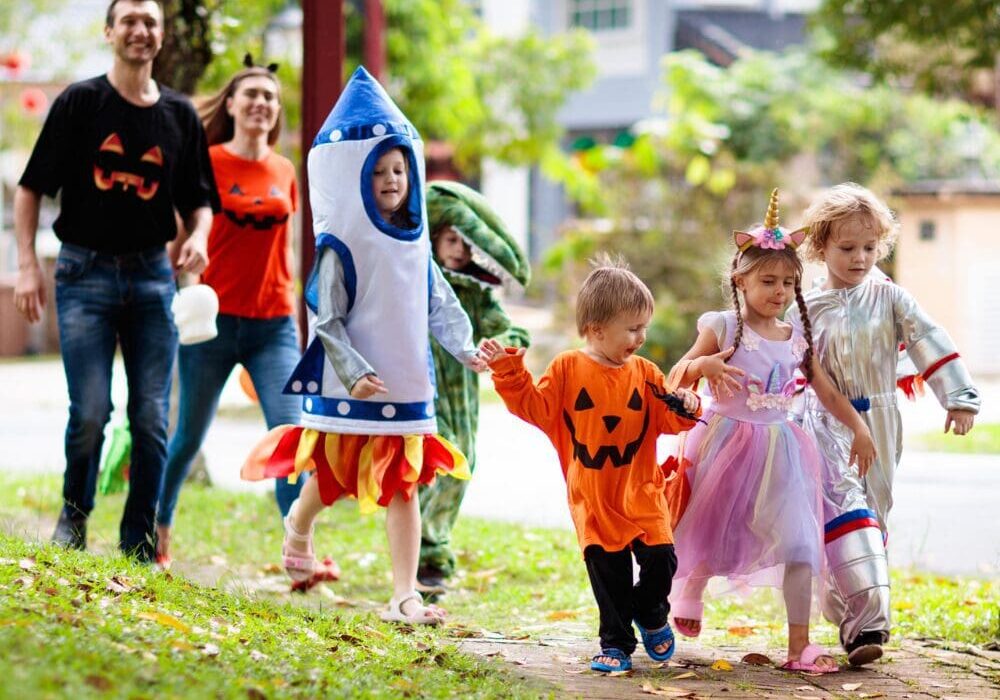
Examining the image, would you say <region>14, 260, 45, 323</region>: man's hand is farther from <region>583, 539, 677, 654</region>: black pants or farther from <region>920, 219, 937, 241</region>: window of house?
<region>920, 219, 937, 241</region>: window of house

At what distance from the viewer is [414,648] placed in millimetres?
4594

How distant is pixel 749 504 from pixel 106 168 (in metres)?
2.70

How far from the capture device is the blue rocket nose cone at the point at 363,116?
5.31 metres

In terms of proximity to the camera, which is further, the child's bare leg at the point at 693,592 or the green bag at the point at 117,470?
the green bag at the point at 117,470

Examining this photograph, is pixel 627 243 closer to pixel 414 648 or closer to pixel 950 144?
pixel 950 144

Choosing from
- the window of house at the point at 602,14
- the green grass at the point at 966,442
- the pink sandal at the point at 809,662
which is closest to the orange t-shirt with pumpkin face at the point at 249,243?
the pink sandal at the point at 809,662

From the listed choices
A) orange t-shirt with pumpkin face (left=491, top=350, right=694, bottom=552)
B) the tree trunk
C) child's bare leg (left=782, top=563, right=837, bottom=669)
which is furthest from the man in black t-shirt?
the tree trunk

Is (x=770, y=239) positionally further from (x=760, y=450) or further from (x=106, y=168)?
(x=106, y=168)

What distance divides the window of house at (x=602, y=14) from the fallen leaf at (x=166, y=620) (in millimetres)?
27527

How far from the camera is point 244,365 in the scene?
20.5 feet

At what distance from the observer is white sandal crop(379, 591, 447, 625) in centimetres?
522

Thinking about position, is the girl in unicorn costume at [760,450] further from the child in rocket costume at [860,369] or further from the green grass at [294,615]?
the green grass at [294,615]

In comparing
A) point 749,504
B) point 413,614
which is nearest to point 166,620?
point 413,614

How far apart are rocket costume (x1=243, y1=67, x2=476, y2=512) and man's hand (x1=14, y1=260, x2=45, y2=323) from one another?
1.10m
